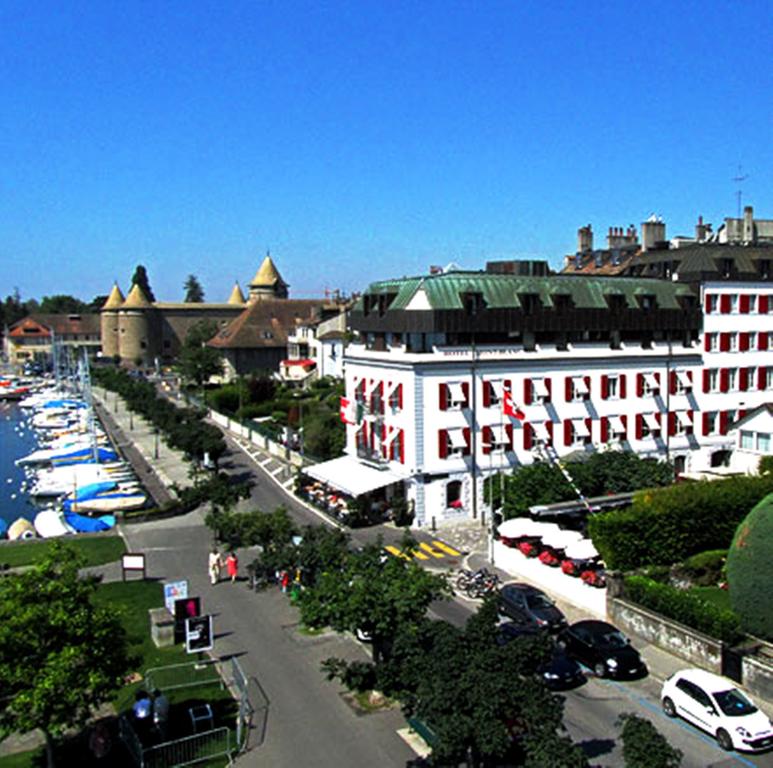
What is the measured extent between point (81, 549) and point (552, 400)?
2782 cm

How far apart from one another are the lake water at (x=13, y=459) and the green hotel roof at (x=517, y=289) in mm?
31952

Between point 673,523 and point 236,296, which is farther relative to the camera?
point 236,296

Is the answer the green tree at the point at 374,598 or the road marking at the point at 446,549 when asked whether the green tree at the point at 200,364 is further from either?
the green tree at the point at 374,598

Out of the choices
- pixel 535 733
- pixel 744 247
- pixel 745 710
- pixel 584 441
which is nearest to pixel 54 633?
pixel 535 733

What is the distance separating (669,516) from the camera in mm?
35562

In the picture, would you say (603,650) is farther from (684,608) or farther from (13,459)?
(13,459)

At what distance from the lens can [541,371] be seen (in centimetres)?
5022

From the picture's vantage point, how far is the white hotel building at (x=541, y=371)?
47406mm

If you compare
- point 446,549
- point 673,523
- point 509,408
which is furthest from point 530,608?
point 509,408

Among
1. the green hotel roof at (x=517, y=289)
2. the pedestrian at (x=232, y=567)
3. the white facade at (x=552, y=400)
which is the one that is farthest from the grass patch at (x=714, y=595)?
the green hotel roof at (x=517, y=289)

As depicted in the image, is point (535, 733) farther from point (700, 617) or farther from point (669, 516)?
point (669, 516)

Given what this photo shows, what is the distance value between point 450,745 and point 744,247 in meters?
53.9

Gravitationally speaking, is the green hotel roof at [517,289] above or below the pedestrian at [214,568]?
above

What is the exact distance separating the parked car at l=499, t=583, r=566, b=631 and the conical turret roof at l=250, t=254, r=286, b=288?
128 metres
